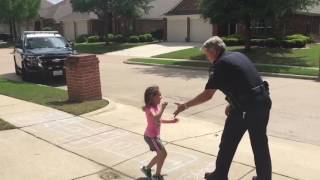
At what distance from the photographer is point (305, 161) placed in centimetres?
639

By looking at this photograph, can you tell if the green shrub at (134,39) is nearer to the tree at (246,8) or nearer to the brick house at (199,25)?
the brick house at (199,25)

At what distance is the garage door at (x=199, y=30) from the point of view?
130 feet

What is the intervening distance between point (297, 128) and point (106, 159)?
4055 mm

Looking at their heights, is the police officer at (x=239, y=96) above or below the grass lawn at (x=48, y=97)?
above

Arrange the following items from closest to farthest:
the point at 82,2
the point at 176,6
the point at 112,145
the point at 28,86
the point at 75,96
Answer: the point at 112,145
the point at 75,96
the point at 28,86
the point at 82,2
the point at 176,6

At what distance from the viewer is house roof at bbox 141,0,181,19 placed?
45.6 meters

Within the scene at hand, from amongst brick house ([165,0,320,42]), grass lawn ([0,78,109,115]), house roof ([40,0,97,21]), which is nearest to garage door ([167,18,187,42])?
brick house ([165,0,320,42])

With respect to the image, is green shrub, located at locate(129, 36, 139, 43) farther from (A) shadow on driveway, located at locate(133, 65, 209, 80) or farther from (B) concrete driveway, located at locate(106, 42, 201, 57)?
(A) shadow on driveway, located at locate(133, 65, 209, 80)

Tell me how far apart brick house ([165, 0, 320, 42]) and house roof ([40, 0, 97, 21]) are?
14.3 meters

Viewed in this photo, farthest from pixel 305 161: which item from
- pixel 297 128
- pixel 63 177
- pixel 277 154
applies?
pixel 63 177

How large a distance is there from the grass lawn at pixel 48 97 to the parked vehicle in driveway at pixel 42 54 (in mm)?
1457

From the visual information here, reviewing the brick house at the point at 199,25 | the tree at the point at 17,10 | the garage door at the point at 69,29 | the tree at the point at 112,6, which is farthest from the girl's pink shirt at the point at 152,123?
the garage door at the point at 69,29

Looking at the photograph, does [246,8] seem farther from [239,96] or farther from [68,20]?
[68,20]

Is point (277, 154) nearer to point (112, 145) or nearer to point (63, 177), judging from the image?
point (112, 145)
